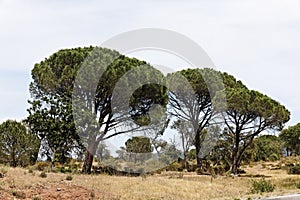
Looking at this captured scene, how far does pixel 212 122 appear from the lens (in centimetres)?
3772

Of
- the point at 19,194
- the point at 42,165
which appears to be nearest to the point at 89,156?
the point at 42,165

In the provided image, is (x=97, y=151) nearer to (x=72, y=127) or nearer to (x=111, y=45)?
(x=72, y=127)

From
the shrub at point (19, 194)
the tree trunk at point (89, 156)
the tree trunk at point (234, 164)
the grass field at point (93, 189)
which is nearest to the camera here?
the shrub at point (19, 194)

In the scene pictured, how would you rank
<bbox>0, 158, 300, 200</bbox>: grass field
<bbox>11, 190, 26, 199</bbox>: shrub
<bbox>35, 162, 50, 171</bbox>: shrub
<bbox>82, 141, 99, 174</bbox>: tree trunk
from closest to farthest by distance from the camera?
1. <bbox>11, 190, 26, 199</bbox>: shrub
2. <bbox>0, 158, 300, 200</bbox>: grass field
3. <bbox>35, 162, 50, 171</bbox>: shrub
4. <bbox>82, 141, 99, 174</bbox>: tree trunk

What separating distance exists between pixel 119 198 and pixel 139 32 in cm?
1290

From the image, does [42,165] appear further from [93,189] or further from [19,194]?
[19,194]

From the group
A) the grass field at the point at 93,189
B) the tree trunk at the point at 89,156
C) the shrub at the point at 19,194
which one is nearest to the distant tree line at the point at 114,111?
the tree trunk at the point at 89,156

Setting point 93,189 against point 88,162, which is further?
point 88,162

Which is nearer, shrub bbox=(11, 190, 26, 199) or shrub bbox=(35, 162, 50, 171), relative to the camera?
shrub bbox=(11, 190, 26, 199)

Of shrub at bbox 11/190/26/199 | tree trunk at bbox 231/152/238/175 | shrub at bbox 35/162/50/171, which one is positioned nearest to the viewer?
shrub at bbox 11/190/26/199

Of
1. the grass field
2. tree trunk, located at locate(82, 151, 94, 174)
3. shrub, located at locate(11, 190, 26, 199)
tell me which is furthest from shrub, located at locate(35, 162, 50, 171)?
shrub, located at locate(11, 190, 26, 199)

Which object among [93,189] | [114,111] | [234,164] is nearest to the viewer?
[93,189]

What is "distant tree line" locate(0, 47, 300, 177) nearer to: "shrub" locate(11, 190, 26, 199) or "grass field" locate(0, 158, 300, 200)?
"grass field" locate(0, 158, 300, 200)

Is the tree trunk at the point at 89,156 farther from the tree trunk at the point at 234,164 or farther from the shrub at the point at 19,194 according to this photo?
the tree trunk at the point at 234,164
